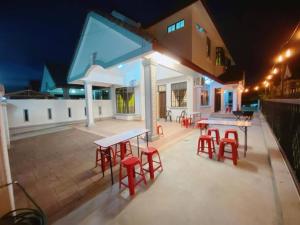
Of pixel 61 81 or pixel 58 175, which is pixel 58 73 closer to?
pixel 61 81

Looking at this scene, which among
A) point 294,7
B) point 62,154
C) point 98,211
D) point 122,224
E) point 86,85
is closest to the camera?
point 122,224

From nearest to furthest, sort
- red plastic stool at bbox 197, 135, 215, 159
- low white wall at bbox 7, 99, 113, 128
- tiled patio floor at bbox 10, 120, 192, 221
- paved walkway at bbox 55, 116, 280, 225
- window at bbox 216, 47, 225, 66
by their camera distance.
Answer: paved walkway at bbox 55, 116, 280, 225 < tiled patio floor at bbox 10, 120, 192, 221 < red plastic stool at bbox 197, 135, 215, 159 < low white wall at bbox 7, 99, 113, 128 < window at bbox 216, 47, 225, 66

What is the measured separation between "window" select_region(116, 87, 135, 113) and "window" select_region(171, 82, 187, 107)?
10.4 ft

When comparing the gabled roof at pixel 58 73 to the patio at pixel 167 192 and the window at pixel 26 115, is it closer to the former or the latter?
the window at pixel 26 115

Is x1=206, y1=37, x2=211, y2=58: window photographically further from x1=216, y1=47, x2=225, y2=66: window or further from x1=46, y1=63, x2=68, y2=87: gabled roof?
x1=46, y1=63, x2=68, y2=87: gabled roof

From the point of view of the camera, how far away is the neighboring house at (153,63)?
4.66 metres

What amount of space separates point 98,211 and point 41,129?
8.84m

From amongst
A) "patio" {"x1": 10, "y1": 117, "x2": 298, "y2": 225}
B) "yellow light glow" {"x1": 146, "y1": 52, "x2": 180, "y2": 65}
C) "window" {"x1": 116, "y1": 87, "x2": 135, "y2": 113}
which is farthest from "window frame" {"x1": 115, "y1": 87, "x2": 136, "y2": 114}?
"patio" {"x1": 10, "y1": 117, "x2": 298, "y2": 225}

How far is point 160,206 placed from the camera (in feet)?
6.46

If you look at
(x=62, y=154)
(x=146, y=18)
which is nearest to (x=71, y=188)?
(x=62, y=154)

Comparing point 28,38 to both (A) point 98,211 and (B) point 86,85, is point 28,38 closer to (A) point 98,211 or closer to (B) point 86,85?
(B) point 86,85

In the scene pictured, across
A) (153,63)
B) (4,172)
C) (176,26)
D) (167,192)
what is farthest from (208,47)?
(4,172)

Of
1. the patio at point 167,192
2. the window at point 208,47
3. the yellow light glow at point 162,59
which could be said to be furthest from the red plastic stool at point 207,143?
the window at point 208,47

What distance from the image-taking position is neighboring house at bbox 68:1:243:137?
466 cm
